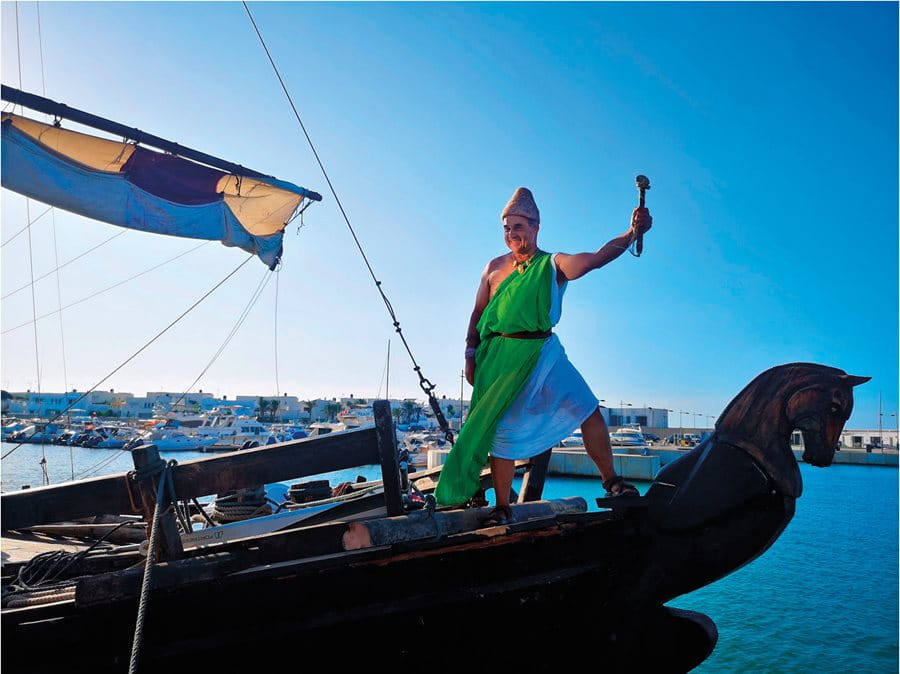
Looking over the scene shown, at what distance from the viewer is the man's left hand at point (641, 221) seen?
3.13m

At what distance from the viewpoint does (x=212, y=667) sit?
236 cm

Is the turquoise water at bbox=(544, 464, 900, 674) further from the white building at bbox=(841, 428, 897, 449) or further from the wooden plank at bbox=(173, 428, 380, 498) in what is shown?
the white building at bbox=(841, 428, 897, 449)

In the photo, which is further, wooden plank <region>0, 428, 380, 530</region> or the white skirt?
the white skirt

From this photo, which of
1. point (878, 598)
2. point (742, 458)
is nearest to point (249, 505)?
point (742, 458)

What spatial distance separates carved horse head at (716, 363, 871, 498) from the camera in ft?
9.50

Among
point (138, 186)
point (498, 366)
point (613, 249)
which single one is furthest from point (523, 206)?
point (138, 186)

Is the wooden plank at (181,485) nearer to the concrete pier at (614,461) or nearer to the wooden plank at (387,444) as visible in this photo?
the wooden plank at (387,444)

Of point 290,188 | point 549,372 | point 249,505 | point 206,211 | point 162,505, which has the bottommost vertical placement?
point 249,505

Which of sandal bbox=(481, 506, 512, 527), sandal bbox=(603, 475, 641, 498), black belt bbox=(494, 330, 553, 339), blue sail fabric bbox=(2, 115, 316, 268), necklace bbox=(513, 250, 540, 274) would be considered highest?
blue sail fabric bbox=(2, 115, 316, 268)

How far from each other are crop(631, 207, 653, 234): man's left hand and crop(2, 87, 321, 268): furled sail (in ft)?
27.3

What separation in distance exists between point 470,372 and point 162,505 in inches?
76.2

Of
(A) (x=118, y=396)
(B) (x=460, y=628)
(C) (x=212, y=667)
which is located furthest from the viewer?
(A) (x=118, y=396)

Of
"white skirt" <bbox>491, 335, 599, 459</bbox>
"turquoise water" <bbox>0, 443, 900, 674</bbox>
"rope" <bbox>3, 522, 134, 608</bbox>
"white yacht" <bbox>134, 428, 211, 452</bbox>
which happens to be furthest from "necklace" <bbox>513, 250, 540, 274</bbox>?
"white yacht" <bbox>134, 428, 211, 452</bbox>

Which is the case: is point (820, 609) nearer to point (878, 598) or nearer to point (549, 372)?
point (878, 598)
